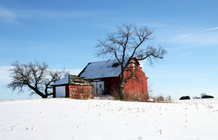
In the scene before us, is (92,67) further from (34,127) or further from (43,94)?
(34,127)

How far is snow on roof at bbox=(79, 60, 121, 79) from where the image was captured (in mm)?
35000

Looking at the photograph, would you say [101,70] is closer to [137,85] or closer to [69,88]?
[137,85]

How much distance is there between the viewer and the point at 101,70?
37219 mm

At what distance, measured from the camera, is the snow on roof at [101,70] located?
115 ft

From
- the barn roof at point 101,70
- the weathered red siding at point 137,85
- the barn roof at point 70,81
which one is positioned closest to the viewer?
the barn roof at point 70,81

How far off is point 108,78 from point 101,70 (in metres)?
3.20

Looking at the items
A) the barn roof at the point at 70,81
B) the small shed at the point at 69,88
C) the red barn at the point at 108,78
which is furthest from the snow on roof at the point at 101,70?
the small shed at the point at 69,88

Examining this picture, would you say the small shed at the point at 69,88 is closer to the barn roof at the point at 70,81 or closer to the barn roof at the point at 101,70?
the barn roof at the point at 70,81

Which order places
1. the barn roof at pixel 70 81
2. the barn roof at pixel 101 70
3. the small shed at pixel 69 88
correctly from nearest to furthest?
1. the small shed at pixel 69 88
2. the barn roof at pixel 70 81
3. the barn roof at pixel 101 70

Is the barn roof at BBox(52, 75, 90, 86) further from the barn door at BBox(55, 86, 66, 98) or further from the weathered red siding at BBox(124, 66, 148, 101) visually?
the weathered red siding at BBox(124, 66, 148, 101)

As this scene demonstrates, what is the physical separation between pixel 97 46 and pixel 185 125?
915 inches

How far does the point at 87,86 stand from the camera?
98.1 feet

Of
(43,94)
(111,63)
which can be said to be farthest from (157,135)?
(43,94)

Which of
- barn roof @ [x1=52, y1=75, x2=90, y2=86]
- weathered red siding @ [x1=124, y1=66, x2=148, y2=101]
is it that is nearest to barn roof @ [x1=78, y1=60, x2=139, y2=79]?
weathered red siding @ [x1=124, y1=66, x2=148, y2=101]
